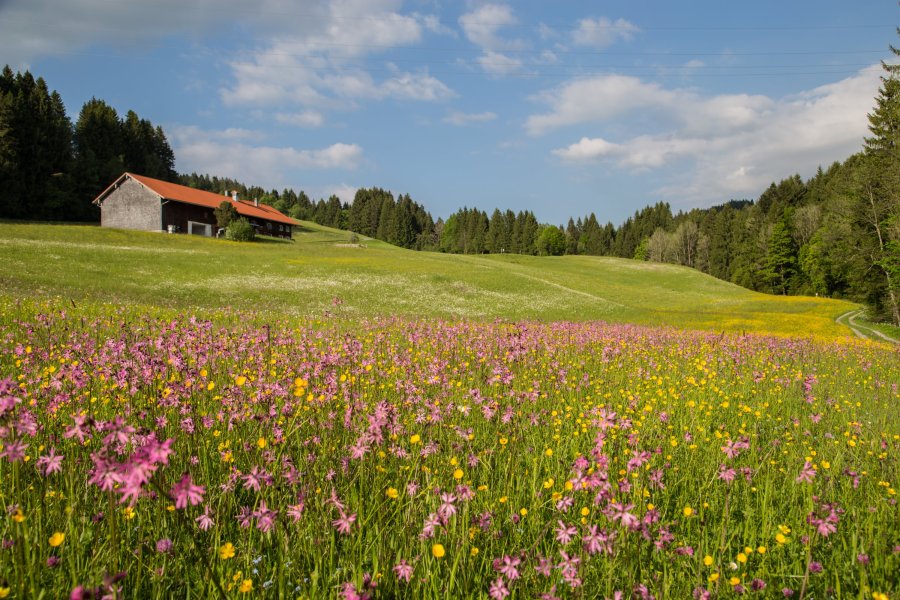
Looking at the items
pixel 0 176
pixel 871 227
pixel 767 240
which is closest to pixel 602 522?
pixel 871 227

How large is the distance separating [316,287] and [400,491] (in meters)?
31.7

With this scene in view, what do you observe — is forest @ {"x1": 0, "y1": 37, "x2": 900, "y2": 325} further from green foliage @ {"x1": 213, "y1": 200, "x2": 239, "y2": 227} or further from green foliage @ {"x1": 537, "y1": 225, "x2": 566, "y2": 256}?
green foliage @ {"x1": 213, "y1": 200, "x2": 239, "y2": 227}

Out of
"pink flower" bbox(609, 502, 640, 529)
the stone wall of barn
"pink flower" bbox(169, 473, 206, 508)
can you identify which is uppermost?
the stone wall of barn

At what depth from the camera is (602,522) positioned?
327 cm

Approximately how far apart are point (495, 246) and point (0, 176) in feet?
361

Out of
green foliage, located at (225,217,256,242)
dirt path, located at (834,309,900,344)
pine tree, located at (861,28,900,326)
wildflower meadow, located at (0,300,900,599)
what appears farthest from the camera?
green foliage, located at (225,217,256,242)

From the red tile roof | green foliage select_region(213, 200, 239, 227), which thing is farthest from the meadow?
the red tile roof

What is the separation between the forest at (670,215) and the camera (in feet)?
141

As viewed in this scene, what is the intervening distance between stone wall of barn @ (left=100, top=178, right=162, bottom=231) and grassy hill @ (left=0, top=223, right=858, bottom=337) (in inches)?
542

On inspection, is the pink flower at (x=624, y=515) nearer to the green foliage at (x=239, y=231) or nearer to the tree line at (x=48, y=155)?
the green foliage at (x=239, y=231)

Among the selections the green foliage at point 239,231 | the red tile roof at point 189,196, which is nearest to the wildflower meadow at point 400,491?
the green foliage at point 239,231

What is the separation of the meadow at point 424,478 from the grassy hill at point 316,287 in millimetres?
15935

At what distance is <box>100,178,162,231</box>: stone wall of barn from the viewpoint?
6606 cm

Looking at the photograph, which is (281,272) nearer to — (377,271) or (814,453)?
(377,271)
